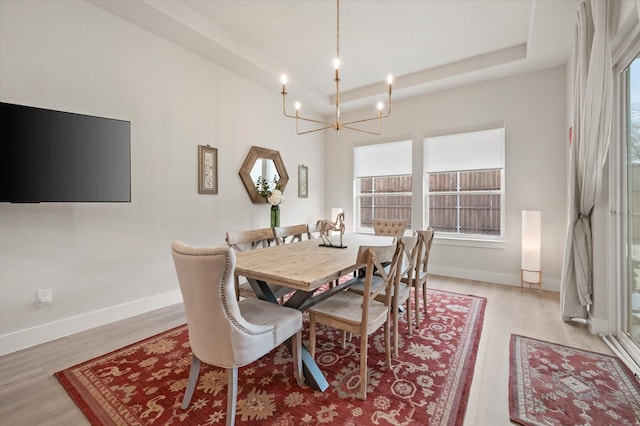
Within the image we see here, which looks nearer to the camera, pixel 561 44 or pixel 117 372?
pixel 117 372

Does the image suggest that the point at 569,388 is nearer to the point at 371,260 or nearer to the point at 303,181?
the point at 371,260

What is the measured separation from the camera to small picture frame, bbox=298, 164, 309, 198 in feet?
16.4

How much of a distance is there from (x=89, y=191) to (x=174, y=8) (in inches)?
75.3

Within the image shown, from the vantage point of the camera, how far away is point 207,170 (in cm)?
352

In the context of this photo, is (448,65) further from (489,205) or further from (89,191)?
(89,191)

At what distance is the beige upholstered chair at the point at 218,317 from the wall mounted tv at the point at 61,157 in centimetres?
158

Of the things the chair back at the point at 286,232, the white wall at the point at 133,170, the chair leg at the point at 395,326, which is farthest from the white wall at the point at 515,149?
the white wall at the point at 133,170

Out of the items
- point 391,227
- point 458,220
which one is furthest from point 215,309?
point 458,220

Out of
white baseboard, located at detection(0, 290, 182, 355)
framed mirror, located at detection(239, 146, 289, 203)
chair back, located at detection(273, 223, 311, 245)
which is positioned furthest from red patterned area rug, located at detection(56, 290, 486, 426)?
framed mirror, located at detection(239, 146, 289, 203)

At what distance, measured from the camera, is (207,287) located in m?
1.30

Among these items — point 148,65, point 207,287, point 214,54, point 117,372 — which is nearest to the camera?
point 207,287

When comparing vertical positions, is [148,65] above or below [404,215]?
above

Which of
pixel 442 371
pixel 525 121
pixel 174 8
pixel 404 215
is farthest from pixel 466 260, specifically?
pixel 174 8

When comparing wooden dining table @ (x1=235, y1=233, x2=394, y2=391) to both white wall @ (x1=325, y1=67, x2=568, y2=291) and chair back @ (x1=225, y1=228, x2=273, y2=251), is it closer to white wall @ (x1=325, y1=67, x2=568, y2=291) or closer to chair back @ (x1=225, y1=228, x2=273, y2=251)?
chair back @ (x1=225, y1=228, x2=273, y2=251)
